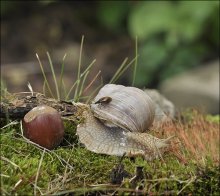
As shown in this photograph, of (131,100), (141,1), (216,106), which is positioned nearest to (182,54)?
(141,1)

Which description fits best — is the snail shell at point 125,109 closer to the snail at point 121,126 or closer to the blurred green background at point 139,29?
the snail at point 121,126

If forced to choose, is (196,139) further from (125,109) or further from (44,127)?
(44,127)

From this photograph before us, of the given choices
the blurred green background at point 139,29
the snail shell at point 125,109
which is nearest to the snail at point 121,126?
the snail shell at point 125,109

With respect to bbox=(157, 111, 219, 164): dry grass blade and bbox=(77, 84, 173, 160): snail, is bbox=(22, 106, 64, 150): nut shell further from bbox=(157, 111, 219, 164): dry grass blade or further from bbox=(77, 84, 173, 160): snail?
bbox=(157, 111, 219, 164): dry grass blade

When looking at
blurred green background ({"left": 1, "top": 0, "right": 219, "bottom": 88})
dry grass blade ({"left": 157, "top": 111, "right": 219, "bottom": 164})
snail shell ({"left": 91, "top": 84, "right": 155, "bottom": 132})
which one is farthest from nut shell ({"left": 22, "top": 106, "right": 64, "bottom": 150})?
blurred green background ({"left": 1, "top": 0, "right": 219, "bottom": 88})

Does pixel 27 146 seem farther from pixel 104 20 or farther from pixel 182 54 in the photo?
pixel 104 20

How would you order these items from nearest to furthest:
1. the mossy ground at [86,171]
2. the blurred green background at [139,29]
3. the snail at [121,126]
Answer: the mossy ground at [86,171]
the snail at [121,126]
the blurred green background at [139,29]

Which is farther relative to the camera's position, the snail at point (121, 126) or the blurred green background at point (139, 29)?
the blurred green background at point (139, 29)

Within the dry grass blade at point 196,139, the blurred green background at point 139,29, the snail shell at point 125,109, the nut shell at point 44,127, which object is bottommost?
the blurred green background at point 139,29
